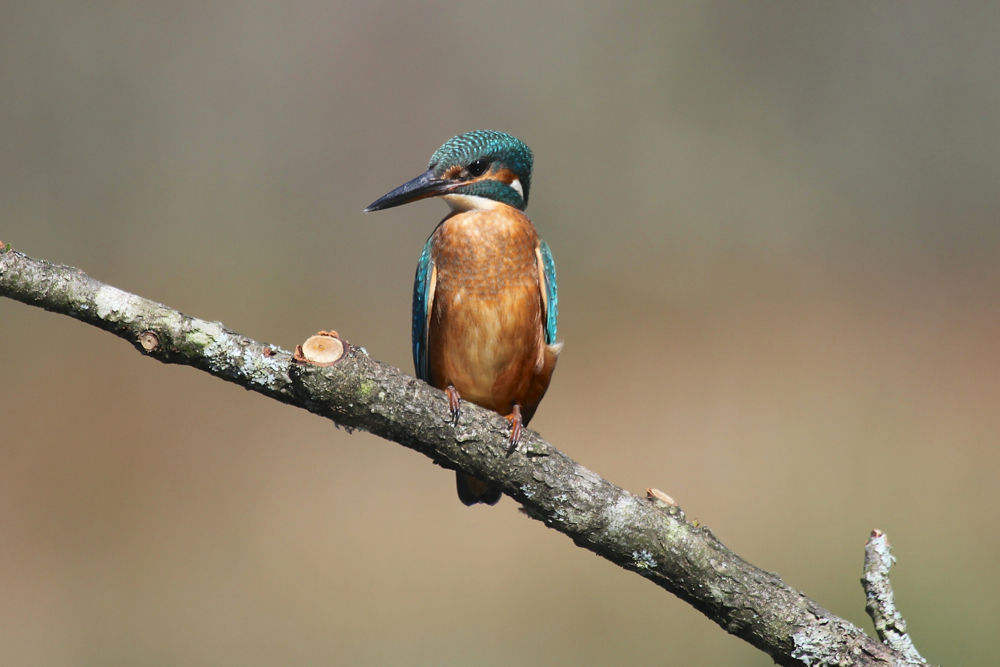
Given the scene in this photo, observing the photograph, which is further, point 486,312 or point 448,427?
point 486,312

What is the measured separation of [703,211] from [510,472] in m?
4.02

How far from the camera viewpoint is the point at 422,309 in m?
1.96

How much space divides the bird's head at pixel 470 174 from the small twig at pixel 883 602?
1205 mm

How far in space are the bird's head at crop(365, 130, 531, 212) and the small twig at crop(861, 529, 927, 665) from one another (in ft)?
3.95

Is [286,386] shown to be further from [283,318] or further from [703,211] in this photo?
[703,211]

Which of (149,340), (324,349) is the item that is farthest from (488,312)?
(149,340)

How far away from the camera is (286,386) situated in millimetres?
1214

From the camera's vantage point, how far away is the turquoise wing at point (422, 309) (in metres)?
1.93

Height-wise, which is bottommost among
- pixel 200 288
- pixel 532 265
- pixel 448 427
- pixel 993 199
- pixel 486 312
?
pixel 448 427

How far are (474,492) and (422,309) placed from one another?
0.53 metres

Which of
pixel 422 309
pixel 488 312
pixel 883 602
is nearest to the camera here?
pixel 883 602

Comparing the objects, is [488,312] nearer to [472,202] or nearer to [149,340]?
[472,202]

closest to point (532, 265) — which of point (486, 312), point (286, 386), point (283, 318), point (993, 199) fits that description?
point (486, 312)

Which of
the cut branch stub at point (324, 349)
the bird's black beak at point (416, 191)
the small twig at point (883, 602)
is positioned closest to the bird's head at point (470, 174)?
the bird's black beak at point (416, 191)
